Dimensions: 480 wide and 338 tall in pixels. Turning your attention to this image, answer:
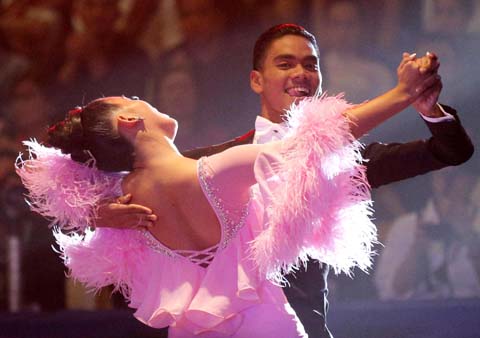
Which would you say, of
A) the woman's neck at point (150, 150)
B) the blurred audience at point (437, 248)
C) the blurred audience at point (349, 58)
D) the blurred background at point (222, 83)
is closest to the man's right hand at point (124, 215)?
the woman's neck at point (150, 150)

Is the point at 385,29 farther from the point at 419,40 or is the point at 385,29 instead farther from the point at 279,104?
the point at 279,104

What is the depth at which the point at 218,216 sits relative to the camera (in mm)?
1762

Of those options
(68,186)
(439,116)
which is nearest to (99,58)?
(68,186)

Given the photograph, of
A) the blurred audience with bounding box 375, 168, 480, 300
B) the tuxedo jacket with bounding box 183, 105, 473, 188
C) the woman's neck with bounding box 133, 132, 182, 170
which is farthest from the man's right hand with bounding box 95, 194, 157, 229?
the blurred audience with bounding box 375, 168, 480, 300

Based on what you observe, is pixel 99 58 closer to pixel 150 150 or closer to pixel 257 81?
pixel 257 81

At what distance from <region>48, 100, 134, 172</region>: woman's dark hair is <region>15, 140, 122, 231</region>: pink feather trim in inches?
2.0

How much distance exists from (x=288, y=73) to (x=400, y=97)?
0.79 m

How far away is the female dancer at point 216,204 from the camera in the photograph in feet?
5.36

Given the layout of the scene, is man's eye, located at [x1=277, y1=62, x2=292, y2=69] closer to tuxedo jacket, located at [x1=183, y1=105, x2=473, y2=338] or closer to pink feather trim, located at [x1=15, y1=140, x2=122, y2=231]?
tuxedo jacket, located at [x1=183, y1=105, x2=473, y2=338]

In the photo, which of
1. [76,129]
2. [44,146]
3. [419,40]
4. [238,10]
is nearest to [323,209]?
[76,129]

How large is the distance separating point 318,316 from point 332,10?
9.50 ft

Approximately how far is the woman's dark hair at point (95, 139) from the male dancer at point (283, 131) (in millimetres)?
106

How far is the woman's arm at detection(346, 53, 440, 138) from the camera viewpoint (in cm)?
161

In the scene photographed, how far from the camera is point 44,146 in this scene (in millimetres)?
2090
